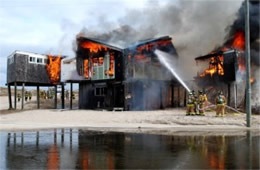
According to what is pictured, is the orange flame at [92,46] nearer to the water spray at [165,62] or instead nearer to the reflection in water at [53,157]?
the water spray at [165,62]

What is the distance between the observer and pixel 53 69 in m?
34.9

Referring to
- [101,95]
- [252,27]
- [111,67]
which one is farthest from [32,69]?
→ [252,27]

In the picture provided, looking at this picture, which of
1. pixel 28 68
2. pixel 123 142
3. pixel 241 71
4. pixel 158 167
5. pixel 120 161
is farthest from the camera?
pixel 28 68

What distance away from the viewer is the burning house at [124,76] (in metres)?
28.4

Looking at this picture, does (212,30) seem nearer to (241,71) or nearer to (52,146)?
(241,71)

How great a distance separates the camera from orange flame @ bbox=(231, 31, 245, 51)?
87.8 ft

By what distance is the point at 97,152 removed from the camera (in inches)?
352

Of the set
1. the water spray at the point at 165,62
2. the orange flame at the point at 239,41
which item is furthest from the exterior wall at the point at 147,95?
the orange flame at the point at 239,41

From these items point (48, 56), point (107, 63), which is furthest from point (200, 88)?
point (48, 56)

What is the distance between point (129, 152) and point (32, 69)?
26.8m

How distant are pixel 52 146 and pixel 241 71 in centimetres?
1833

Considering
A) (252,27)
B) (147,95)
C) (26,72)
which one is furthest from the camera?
(26,72)

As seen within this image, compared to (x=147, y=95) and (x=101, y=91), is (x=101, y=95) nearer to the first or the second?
(x=101, y=91)

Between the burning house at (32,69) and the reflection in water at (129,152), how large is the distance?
21912mm
